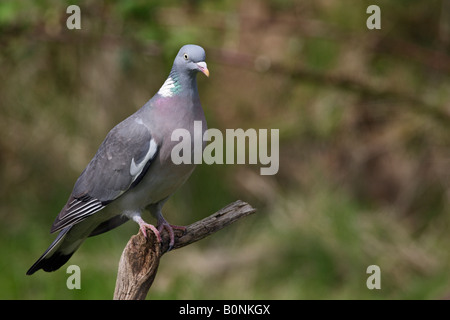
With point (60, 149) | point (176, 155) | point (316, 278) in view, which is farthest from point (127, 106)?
point (176, 155)

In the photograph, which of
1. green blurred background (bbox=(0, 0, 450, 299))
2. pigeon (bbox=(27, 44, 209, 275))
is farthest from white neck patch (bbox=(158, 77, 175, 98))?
green blurred background (bbox=(0, 0, 450, 299))

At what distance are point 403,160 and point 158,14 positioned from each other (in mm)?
2602

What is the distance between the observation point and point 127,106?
6.29 metres

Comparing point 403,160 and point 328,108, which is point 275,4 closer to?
point 328,108

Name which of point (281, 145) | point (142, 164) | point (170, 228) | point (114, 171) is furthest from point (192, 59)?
point (281, 145)

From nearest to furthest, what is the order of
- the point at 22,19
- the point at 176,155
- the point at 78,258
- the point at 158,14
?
1. the point at 176,155
2. the point at 22,19
3. the point at 158,14
4. the point at 78,258

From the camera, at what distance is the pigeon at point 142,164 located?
Answer: 2.92 metres

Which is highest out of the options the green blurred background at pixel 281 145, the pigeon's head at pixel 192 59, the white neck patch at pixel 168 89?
the pigeon's head at pixel 192 59

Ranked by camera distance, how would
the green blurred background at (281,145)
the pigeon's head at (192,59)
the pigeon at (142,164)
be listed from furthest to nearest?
the green blurred background at (281,145) → the pigeon at (142,164) → the pigeon's head at (192,59)

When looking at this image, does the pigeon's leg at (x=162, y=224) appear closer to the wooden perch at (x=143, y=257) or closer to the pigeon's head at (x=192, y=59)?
the wooden perch at (x=143, y=257)

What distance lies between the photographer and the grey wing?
9.82ft

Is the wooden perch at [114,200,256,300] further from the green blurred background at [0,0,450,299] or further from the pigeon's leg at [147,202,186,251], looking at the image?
the green blurred background at [0,0,450,299]

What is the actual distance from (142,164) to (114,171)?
16 cm

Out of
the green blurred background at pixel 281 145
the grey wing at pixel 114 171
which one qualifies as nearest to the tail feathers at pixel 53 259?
the grey wing at pixel 114 171
